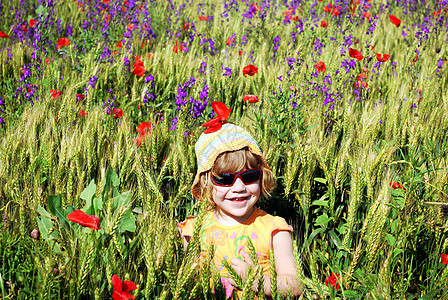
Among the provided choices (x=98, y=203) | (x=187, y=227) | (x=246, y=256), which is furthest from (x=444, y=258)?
(x=98, y=203)

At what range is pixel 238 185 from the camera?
163 cm

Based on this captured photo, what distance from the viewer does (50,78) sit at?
8.36 ft

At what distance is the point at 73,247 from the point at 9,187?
0.54m

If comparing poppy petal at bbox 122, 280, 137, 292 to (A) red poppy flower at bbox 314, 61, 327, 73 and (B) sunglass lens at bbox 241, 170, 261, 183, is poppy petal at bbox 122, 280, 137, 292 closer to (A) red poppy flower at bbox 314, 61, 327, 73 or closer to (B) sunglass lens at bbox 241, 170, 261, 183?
(B) sunglass lens at bbox 241, 170, 261, 183

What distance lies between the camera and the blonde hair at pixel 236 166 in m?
1.65

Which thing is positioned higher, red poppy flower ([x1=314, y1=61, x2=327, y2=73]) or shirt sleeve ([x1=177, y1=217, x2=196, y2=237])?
red poppy flower ([x1=314, y1=61, x2=327, y2=73])

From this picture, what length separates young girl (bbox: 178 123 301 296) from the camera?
1636 mm

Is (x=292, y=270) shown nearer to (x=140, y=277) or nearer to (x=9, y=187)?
(x=140, y=277)

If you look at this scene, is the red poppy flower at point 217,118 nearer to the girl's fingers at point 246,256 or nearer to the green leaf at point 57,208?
the girl's fingers at point 246,256

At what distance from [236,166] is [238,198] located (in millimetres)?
129

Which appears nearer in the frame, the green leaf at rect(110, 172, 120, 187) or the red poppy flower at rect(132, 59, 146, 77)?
the green leaf at rect(110, 172, 120, 187)

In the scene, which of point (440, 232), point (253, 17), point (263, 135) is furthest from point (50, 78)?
point (253, 17)

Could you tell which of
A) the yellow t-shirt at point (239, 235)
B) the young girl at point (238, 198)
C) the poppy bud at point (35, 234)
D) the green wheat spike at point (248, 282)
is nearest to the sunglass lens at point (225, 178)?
the young girl at point (238, 198)

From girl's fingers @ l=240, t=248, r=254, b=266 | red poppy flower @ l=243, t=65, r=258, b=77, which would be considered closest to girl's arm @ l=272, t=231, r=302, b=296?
girl's fingers @ l=240, t=248, r=254, b=266
